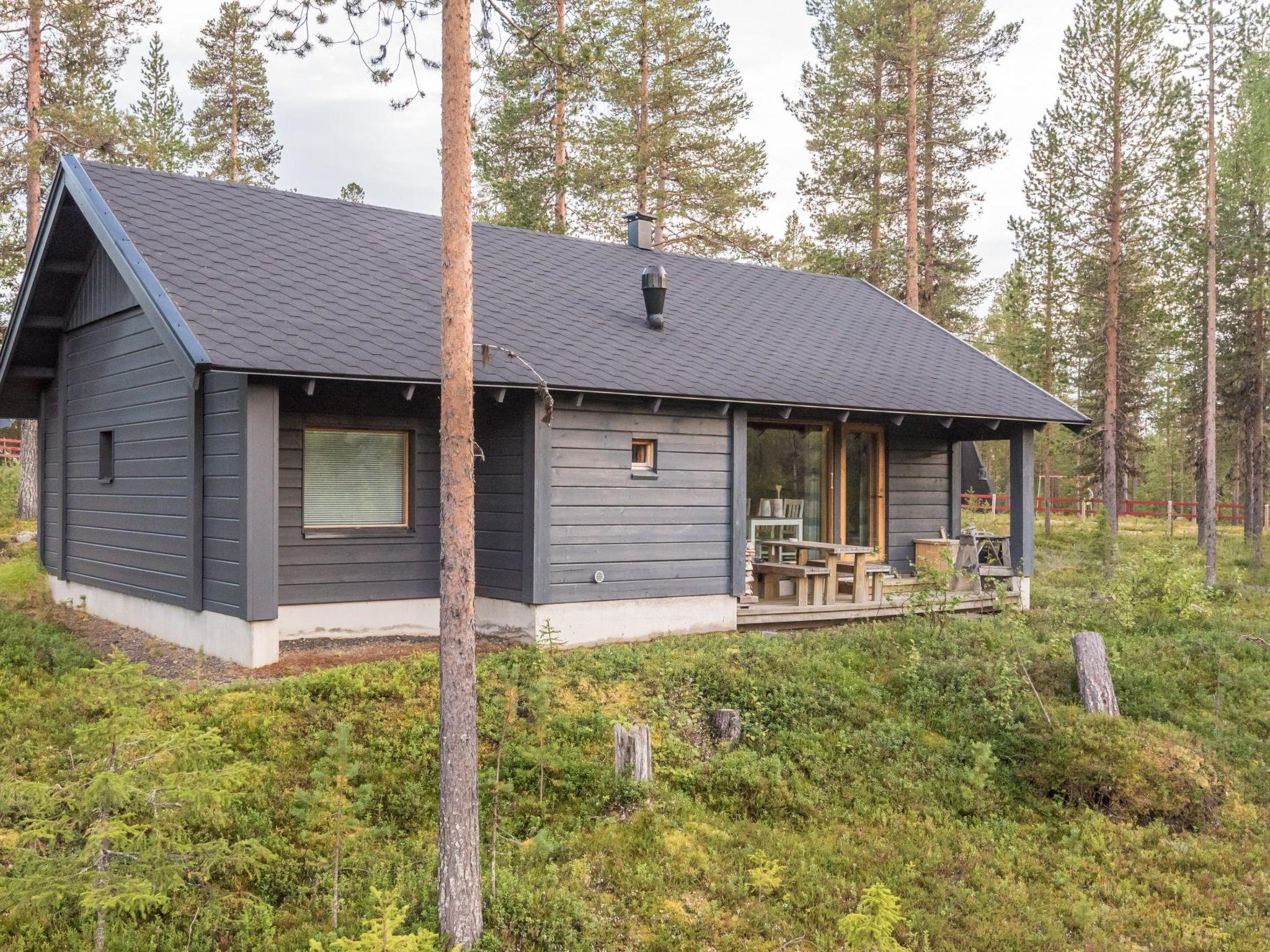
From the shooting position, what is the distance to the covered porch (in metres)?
11.9

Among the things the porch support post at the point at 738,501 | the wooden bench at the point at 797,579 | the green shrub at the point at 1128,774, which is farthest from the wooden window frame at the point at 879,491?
the green shrub at the point at 1128,774

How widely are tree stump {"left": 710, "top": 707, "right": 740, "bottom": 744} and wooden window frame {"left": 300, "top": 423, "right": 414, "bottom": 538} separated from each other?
164 inches

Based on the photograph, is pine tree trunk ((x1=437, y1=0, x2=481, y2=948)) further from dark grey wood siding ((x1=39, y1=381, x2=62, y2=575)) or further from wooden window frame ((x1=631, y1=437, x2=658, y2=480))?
dark grey wood siding ((x1=39, y1=381, x2=62, y2=575))

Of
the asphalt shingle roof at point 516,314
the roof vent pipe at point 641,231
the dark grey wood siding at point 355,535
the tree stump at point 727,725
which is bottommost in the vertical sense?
the tree stump at point 727,725

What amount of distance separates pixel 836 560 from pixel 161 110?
2583cm

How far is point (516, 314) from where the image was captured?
1112cm

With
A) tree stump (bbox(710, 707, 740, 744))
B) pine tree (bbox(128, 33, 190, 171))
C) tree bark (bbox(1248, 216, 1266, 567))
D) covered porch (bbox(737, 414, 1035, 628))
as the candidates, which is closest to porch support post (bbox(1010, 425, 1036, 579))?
covered porch (bbox(737, 414, 1035, 628))

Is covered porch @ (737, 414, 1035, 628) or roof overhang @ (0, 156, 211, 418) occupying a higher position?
roof overhang @ (0, 156, 211, 418)

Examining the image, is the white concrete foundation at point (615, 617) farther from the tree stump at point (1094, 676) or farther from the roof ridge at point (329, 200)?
the roof ridge at point (329, 200)

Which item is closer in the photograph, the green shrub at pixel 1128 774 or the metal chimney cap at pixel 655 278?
the green shrub at pixel 1128 774

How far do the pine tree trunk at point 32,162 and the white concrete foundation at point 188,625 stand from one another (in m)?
6.94

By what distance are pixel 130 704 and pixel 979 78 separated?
973 inches

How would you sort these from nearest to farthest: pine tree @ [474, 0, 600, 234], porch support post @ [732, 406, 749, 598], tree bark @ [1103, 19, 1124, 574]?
porch support post @ [732, 406, 749, 598] < tree bark @ [1103, 19, 1124, 574] < pine tree @ [474, 0, 600, 234]

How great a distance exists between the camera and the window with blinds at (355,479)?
9.88 m
